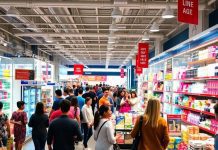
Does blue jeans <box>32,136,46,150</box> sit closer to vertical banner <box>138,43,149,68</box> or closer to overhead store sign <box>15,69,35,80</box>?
overhead store sign <box>15,69,35,80</box>

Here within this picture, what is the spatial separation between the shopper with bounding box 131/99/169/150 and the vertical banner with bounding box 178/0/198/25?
10.1 ft

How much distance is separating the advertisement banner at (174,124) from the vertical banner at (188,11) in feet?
6.67

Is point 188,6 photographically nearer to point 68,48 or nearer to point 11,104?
point 11,104

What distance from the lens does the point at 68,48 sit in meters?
25.2

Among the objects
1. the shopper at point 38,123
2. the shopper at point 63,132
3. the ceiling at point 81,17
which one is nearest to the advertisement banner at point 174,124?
the shopper at point 63,132

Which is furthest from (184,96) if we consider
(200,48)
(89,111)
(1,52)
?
(1,52)

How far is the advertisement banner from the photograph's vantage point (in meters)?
6.00

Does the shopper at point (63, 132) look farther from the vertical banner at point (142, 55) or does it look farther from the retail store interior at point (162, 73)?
the vertical banner at point (142, 55)

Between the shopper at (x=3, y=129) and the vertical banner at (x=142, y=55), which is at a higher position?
the vertical banner at (x=142, y=55)

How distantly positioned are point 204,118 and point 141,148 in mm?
4254

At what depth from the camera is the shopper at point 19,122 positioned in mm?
7664

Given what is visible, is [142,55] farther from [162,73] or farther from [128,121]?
[128,121]

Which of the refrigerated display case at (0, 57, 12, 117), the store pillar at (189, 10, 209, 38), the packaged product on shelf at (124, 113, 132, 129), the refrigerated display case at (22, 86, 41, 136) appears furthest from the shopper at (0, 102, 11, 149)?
the store pillar at (189, 10, 209, 38)

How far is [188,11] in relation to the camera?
677cm
